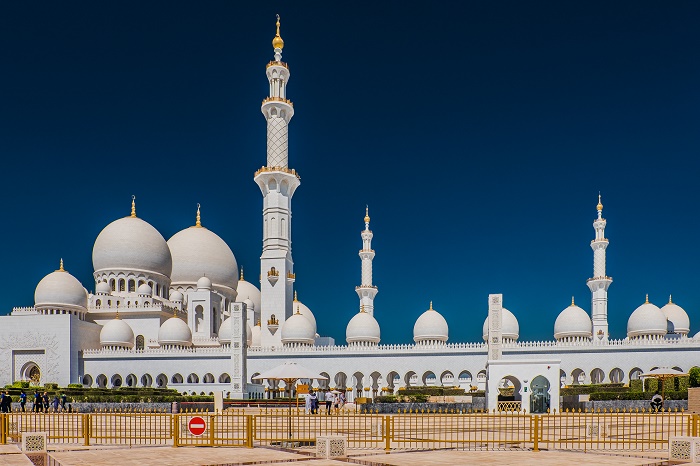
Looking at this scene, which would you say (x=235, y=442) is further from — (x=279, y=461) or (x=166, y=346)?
(x=166, y=346)

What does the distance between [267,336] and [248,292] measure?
15.1m

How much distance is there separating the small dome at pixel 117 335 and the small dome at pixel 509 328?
22.8m

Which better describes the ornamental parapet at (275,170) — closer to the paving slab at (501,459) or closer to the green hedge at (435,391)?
the green hedge at (435,391)

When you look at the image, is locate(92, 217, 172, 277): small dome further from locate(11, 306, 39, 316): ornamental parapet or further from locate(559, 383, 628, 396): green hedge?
locate(559, 383, 628, 396): green hedge

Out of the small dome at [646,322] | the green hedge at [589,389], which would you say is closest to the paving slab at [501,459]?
the green hedge at [589,389]

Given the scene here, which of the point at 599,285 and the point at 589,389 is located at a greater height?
the point at 599,285

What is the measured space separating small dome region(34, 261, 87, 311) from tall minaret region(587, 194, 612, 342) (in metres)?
32.9

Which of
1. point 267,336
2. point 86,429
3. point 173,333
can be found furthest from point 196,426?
point 173,333

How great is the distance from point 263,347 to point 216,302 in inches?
372

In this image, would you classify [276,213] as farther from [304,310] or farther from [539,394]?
[539,394]

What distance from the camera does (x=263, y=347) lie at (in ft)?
161

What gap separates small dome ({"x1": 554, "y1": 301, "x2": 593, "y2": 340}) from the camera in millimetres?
48250

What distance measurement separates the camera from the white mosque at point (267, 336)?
46.3 meters

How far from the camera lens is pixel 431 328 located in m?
50.8
